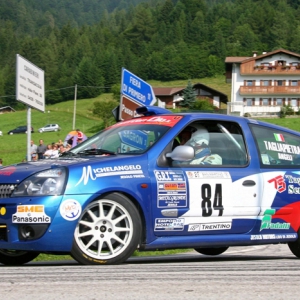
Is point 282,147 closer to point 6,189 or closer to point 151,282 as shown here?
point 6,189

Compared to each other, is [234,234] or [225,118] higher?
[225,118]

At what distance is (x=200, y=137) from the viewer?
25.1ft

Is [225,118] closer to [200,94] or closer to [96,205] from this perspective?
[96,205]

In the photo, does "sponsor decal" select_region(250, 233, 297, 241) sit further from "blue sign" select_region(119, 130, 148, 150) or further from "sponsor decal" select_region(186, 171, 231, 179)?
"blue sign" select_region(119, 130, 148, 150)

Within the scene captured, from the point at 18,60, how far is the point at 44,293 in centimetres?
612

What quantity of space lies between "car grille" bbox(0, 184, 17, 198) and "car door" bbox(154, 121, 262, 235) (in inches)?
53.3

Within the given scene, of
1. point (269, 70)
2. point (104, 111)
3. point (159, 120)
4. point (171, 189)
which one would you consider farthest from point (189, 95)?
point (171, 189)

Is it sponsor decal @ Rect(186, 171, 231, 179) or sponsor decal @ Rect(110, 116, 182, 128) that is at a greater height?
sponsor decal @ Rect(110, 116, 182, 128)

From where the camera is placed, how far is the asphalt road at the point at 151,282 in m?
4.75

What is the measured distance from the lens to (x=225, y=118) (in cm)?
784

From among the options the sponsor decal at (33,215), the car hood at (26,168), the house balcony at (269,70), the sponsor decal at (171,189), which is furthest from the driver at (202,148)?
the house balcony at (269,70)

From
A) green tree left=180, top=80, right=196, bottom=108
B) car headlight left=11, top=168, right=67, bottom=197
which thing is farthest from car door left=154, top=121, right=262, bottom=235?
green tree left=180, top=80, right=196, bottom=108

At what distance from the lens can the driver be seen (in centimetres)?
746

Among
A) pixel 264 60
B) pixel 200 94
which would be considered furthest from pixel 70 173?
pixel 200 94
